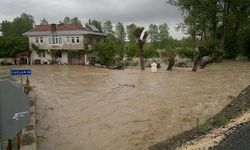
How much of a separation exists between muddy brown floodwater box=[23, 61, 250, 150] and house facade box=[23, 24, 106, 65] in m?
22.4

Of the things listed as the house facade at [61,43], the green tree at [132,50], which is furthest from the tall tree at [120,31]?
the house facade at [61,43]

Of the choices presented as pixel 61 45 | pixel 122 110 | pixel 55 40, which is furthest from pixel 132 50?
pixel 122 110

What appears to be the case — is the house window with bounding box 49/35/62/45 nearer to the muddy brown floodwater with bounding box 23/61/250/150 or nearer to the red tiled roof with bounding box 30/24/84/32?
the red tiled roof with bounding box 30/24/84/32

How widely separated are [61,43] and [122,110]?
37.1 meters

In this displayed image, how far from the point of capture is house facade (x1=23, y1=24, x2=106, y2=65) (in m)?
51.8

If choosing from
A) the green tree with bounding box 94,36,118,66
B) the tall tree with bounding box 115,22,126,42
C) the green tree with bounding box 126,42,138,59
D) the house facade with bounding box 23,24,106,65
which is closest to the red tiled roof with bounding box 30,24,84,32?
the house facade with bounding box 23,24,106,65

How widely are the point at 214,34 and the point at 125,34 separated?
54043mm

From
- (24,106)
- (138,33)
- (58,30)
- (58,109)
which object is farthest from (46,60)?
(24,106)

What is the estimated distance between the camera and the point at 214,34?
2014 inches

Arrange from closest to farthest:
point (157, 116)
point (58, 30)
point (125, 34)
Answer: point (157, 116), point (58, 30), point (125, 34)

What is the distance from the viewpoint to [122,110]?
58.3 ft

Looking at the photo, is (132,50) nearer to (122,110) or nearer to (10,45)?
(10,45)

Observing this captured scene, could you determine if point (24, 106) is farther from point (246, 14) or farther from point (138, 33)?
point (246, 14)

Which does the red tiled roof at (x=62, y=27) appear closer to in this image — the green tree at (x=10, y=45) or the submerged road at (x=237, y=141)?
the green tree at (x=10, y=45)
